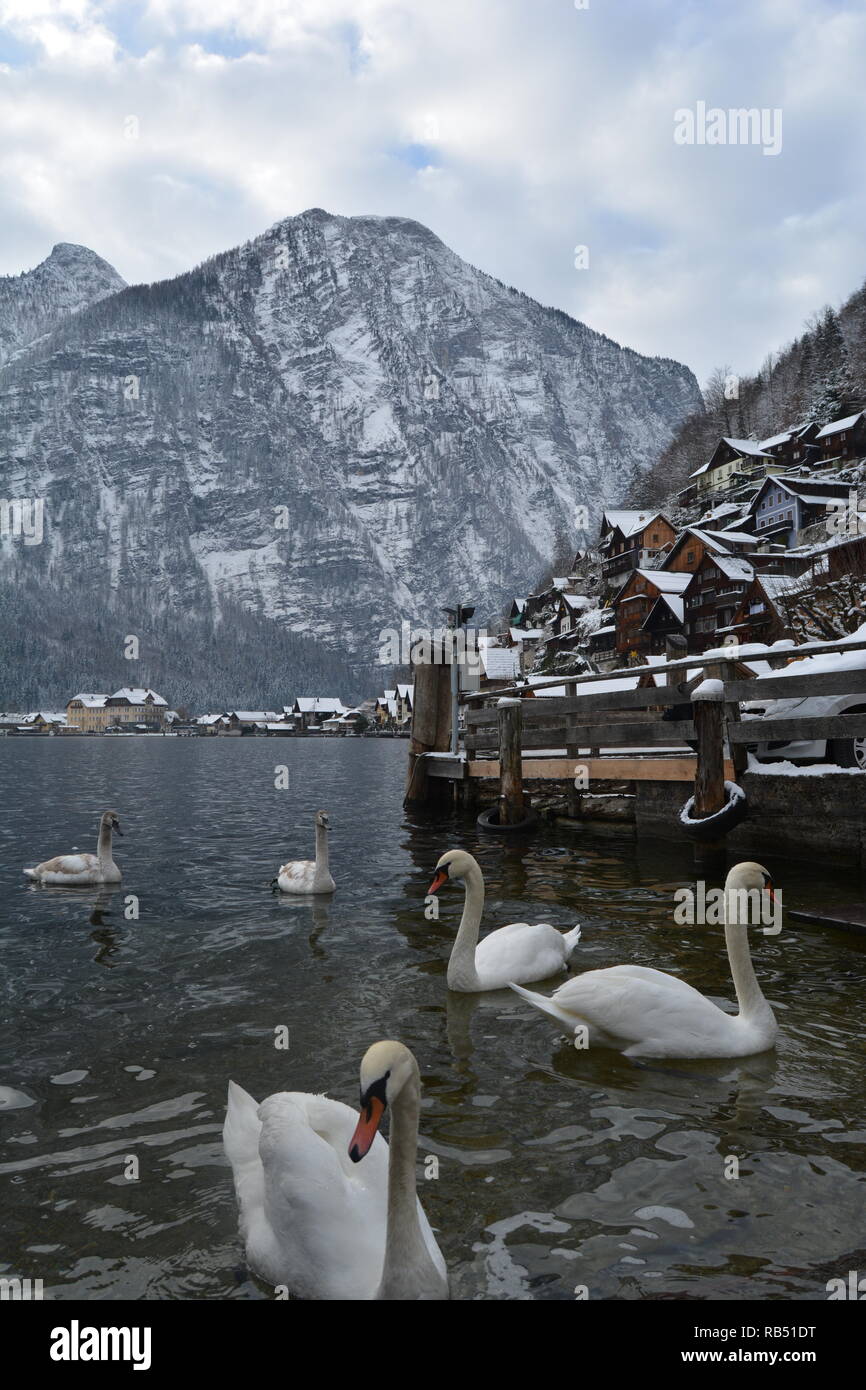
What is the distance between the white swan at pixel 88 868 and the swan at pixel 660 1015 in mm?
9112

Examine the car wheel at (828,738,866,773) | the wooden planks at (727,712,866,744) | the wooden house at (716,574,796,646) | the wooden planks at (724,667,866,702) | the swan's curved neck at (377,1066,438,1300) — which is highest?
the wooden house at (716,574,796,646)

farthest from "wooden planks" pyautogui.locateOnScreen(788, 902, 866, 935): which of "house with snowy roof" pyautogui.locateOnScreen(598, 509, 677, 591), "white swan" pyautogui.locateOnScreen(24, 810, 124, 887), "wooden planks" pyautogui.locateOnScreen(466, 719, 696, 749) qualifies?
"house with snowy roof" pyautogui.locateOnScreen(598, 509, 677, 591)

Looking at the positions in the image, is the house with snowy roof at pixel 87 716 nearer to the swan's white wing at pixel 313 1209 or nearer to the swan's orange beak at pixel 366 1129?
the swan's white wing at pixel 313 1209

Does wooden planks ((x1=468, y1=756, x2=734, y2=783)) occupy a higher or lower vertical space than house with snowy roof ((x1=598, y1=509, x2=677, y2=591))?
lower

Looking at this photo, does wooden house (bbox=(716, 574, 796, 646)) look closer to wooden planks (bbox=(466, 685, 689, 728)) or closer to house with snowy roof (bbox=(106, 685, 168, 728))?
wooden planks (bbox=(466, 685, 689, 728))

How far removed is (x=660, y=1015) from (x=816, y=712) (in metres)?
→ 7.06

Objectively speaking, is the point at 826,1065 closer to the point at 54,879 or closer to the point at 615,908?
the point at 615,908

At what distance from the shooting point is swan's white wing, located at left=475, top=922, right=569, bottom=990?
734cm

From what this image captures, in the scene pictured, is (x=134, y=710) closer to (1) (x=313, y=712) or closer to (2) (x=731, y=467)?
(1) (x=313, y=712)

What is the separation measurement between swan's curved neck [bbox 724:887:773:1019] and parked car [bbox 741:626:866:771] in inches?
207

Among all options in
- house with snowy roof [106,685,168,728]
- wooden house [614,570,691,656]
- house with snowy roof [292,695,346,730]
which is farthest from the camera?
house with snowy roof [106,685,168,728]

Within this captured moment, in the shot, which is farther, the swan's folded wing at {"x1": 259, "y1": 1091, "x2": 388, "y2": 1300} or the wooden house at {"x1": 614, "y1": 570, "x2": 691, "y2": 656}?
the wooden house at {"x1": 614, "y1": 570, "x2": 691, "y2": 656}
